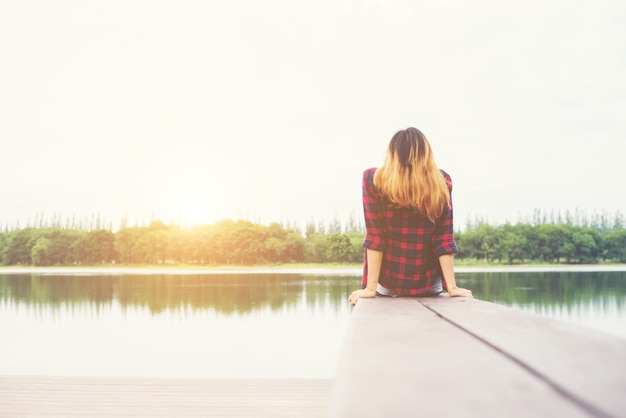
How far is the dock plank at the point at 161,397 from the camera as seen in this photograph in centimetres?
370

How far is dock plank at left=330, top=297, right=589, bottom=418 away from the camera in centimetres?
61

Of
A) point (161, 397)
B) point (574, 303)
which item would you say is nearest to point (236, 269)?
point (574, 303)

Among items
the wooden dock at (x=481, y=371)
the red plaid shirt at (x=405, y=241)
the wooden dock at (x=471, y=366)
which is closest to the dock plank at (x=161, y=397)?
the red plaid shirt at (x=405, y=241)

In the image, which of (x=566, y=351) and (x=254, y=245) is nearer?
(x=566, y=351)

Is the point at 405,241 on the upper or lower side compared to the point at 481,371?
upper

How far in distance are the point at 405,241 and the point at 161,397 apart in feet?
8.68

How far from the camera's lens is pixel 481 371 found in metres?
0.77

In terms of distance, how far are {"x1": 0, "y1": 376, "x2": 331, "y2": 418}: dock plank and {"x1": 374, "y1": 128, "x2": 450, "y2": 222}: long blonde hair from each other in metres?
2.03

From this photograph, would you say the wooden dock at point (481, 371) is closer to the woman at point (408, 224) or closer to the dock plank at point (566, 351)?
the dock plank at point (566, 351)

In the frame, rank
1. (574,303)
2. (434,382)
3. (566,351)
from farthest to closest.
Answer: (574,303), (566,351), (434,382)

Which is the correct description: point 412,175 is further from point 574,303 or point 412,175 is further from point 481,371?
point 574,303

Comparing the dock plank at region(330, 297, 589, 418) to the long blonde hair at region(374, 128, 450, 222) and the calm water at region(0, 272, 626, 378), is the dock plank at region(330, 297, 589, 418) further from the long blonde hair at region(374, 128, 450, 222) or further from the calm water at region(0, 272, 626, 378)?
the calm water at region(0, 272, 626, 378)

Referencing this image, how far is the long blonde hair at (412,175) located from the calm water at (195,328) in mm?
6240

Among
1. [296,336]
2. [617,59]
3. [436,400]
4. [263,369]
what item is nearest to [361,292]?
[436,400]
